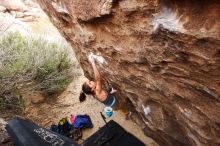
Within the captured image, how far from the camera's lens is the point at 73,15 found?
3404 millimetres

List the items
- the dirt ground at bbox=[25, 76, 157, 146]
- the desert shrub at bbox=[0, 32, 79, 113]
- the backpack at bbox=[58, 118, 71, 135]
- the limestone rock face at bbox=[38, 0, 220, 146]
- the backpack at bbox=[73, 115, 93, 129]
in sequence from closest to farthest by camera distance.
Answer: the limestone rock face at bbox=[38, 0, 220, 146], the backpack at bbox=[58, 118, 71, 135], the backpack at bbox=[73, 115, 93, 129], the dirt ground at bbox=[25, 76, 157, 146], the desert shrub at bbox=[0, 32, 79, 113]

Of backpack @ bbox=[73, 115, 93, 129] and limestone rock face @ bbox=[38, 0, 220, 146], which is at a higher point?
limestone rock face @ bbox=[38, 0, 220, 146]

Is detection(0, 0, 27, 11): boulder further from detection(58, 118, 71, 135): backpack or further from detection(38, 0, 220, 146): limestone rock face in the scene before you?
detection(38, 0, 220, 146): limestone rock face

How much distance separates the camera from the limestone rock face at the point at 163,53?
2.07m

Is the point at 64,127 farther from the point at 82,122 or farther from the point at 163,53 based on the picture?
the point at 163,53

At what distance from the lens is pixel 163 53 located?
2449 millimetres

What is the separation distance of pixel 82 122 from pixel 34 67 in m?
2.25

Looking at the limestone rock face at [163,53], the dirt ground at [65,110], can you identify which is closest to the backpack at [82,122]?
the dirt ground at [65,110]

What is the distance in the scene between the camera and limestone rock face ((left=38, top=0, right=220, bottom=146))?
6.79 feet

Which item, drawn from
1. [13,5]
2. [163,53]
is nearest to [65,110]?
[163,53]

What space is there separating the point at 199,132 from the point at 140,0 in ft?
4.52

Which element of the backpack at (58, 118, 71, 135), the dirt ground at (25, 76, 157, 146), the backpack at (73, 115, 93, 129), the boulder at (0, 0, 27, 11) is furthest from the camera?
the boulder at (0, 0, 27, 11)

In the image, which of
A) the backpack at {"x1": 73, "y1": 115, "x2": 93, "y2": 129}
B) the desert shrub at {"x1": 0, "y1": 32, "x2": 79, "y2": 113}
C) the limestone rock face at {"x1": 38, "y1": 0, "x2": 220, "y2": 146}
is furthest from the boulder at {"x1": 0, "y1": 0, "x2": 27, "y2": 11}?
the limestone rock face at {"x1": 38, "y1": 0, "x2": 220, "y2": 146}

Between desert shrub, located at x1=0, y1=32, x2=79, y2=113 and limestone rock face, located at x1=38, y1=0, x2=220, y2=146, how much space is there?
3181 millimetres
